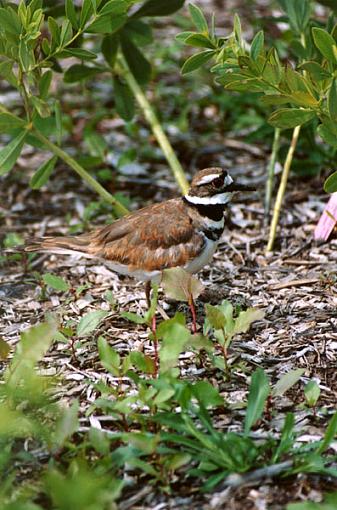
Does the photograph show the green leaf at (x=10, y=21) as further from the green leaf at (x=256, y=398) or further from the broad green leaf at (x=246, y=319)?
the green leaf at (x=256, y=398)

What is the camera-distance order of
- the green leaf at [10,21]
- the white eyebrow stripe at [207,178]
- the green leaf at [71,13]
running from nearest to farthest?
the green leaf at [10,21], the green leaf at [71,13], the white eyebrow stripe at [207,178]

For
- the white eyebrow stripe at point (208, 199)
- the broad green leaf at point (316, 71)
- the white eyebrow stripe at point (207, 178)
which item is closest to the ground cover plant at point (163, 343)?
the broad green leaf at point (316, 71)

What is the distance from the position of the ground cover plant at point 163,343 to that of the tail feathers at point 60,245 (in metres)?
0.23

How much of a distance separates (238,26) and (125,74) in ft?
5.72

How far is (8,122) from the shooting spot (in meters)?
4.79

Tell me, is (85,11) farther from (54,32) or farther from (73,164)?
(73,164)

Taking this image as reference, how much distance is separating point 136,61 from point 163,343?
9.43 feet

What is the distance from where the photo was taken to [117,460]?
3363 mm

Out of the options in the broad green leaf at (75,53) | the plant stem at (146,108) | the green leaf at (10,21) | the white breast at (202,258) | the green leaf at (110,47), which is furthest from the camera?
the plant stem at (146,108)

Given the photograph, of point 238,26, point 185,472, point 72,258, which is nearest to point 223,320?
point 185,472

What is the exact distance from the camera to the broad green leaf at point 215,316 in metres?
3.86

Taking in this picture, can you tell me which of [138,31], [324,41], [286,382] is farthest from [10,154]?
[286,382]

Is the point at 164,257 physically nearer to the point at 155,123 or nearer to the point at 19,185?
the point at 155,123

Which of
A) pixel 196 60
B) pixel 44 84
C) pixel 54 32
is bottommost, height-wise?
pixel 44 84
